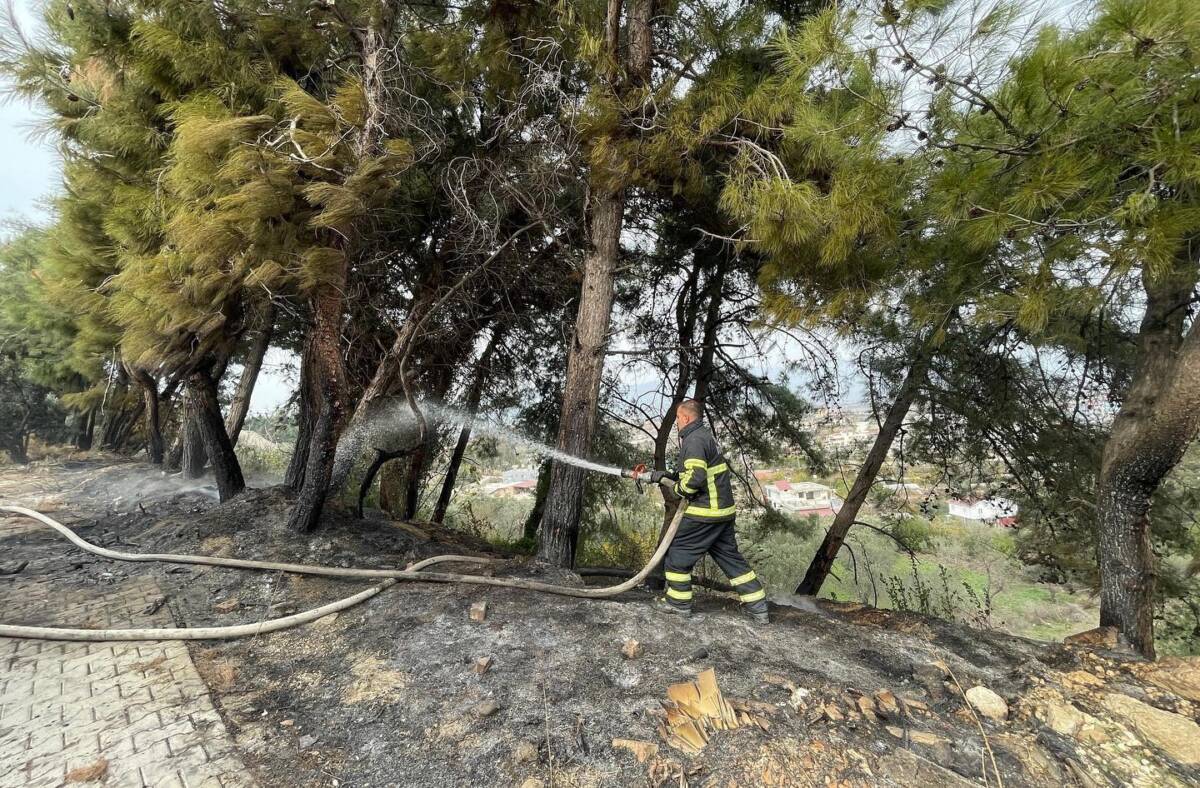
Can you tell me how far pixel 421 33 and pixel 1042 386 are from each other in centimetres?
759

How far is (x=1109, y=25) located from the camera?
209 centimetres

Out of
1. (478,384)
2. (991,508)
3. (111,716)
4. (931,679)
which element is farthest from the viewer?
(478,384)

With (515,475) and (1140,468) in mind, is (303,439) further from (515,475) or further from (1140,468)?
(1140,468)

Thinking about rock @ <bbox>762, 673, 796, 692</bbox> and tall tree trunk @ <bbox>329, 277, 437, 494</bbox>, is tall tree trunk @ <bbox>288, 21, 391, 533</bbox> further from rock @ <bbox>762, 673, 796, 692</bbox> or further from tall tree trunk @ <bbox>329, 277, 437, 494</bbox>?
rock @ <bbox>762, 673, 796, 692</bbox>

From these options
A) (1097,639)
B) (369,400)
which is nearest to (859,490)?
(1097,639)

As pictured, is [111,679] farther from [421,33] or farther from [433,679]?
[421,33]

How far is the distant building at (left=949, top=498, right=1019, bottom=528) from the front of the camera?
21.1 feet

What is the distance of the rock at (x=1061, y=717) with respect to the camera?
7.73ft

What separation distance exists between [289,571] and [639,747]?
10.7 feet

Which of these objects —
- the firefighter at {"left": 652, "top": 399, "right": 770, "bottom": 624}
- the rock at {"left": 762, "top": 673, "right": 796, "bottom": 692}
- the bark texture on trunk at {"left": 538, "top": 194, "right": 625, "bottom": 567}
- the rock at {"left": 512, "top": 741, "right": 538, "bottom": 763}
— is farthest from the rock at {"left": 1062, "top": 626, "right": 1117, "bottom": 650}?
the bark texture on trunk at {"left": 538, "top": 194, "right": 625, "bottom": 567}

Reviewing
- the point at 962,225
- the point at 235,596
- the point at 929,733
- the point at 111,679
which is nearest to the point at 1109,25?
the point at 962,225

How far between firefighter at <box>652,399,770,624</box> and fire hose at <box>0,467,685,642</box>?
116 millimetres

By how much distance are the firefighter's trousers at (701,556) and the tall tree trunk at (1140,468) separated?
2.32 m

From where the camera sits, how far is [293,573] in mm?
4062
